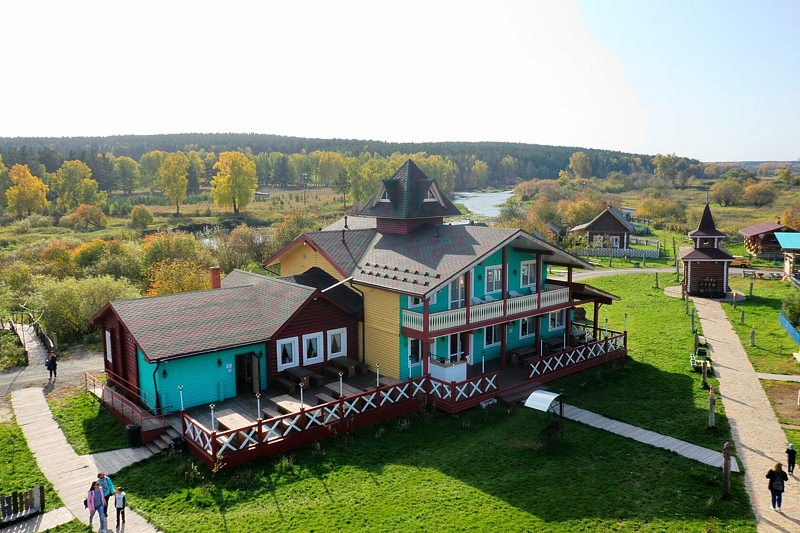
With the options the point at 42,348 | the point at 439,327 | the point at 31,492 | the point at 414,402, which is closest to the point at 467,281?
the point at 439,327

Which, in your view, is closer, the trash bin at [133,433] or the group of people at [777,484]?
the group of people at [777,484]

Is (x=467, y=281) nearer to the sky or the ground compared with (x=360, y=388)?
nearer to the sky

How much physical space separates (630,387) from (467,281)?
8.39 meters

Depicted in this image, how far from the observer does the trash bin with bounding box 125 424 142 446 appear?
17875 millimetres

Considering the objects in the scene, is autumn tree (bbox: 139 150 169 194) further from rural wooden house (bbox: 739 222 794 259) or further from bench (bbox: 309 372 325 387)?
bench (bbox: 309 372 325 387)

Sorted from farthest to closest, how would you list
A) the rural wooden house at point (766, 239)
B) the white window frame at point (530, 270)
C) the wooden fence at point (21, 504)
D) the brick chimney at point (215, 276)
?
the rural wooden house at point (766, 239) < the brick chimney at point (215, 276) < the white window frame at point (530, 270) < the wooden fence at point (21, 504)

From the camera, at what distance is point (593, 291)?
27.4m

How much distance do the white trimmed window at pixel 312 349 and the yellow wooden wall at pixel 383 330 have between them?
6.57 feet

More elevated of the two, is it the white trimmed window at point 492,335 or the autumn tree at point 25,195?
the autumn tree at point 25,195

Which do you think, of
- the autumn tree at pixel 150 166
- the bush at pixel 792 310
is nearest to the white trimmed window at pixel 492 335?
the bush at pixel 792 310

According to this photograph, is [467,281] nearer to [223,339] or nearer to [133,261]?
[223,339]

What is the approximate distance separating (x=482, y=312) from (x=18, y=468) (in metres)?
16.5

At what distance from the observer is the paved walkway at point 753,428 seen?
14.1 metres

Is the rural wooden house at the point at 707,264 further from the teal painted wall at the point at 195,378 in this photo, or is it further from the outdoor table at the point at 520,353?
the teal painted wall at the point at 195,378
